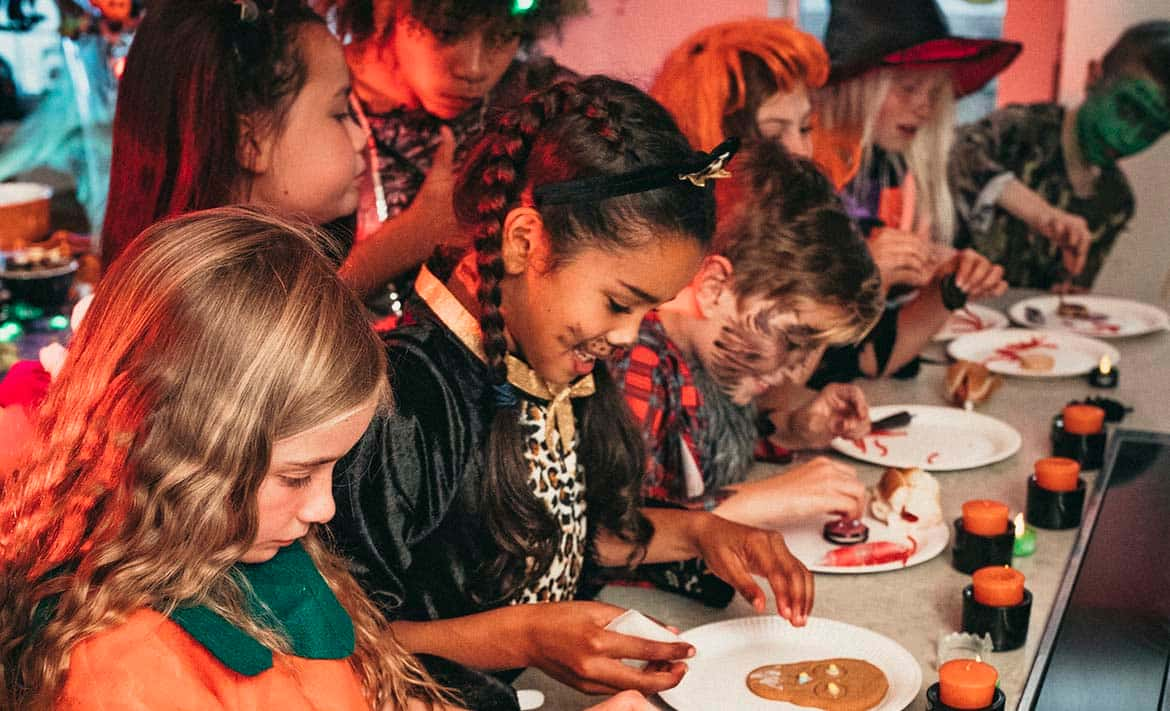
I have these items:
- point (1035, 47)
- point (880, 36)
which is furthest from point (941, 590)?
point (1035, 47)

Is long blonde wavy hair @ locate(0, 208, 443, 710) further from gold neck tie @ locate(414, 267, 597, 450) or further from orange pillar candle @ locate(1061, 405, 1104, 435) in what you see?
orange pillar candle @ locate(1061, 405, 1104, 435)

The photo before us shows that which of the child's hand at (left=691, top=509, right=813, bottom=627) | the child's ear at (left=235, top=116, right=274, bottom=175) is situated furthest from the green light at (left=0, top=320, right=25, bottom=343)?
the child's hand at (left=691, top=509, right=813, bottom=627)

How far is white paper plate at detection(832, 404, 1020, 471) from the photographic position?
7.04ft

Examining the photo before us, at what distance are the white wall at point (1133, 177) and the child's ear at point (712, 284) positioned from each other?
2.87 meters

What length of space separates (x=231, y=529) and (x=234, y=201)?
26.3 inches

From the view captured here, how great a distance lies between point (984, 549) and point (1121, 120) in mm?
3139

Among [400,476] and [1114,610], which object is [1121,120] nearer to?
[1114,610]

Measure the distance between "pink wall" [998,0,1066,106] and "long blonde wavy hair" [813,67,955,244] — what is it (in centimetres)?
125

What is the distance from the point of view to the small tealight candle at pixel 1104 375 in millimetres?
2557

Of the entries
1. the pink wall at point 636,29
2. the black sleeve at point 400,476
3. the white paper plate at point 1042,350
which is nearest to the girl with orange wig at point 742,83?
the pink wall at point 636,29

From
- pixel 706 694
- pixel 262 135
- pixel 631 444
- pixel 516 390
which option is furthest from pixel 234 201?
pixel 706 694

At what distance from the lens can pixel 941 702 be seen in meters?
1.32

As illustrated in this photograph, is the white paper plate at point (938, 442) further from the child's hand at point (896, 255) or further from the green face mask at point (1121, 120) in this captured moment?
the green face mask at point (1121, 120)

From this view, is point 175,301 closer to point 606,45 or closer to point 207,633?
point 207,633
